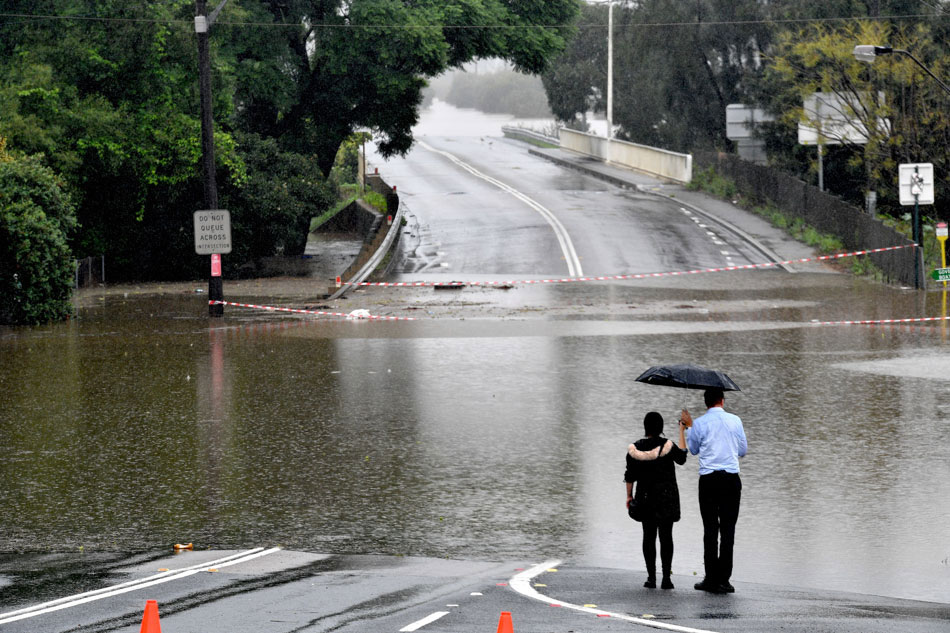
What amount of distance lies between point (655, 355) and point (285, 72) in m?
25.0

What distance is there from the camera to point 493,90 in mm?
167875

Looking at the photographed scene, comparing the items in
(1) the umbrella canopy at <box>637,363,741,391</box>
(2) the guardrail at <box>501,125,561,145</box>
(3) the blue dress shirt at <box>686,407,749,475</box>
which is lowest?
(3) the blue dress shirt at <box>686,407,749,475</box>

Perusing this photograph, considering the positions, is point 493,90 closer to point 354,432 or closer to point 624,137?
point 624,137

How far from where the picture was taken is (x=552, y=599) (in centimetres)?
801

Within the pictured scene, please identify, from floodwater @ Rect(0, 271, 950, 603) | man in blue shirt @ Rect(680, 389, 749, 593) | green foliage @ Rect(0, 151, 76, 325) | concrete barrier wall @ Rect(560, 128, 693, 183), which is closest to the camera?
man in blue shirt @ Rect(680, 389, 749, 593)

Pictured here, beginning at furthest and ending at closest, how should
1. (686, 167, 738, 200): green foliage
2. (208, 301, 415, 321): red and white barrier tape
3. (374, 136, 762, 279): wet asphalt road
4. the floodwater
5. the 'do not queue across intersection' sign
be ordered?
(686, 167, 738, 200): green foliage
(374, 136, 762, 279): wet asphalt road
the 'do not queue across intersection' sign
(208, 301, 415, 321): red and white barrier tape
the floodwater

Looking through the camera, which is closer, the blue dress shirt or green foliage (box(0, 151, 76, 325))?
the blue dress shirt

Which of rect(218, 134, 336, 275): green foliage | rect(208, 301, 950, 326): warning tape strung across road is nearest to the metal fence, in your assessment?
rect(208, 301, 950, 326): warning tape strung across road

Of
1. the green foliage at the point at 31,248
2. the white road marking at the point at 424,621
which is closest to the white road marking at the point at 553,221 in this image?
the green foliage at the point at 31,248

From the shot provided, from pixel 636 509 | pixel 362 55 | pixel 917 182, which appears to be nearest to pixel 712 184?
pixel 362 55

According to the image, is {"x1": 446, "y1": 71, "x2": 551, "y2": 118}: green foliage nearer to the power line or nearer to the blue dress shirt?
the power line

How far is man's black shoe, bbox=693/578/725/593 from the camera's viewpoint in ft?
27.8

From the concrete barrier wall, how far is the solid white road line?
45.8 metres

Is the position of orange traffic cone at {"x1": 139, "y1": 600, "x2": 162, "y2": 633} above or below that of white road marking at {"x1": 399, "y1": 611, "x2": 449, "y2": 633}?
above
